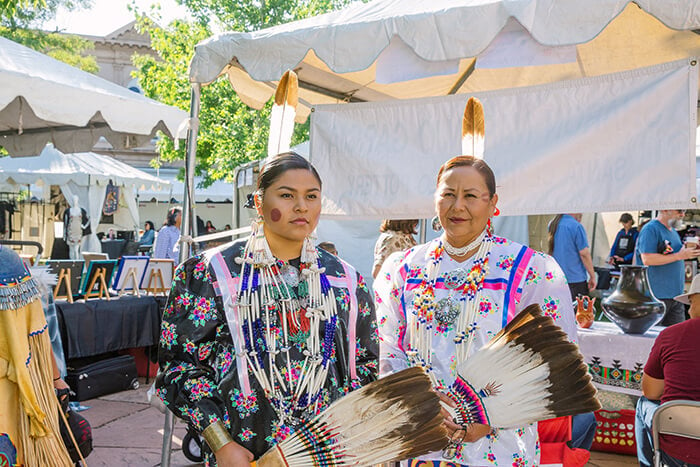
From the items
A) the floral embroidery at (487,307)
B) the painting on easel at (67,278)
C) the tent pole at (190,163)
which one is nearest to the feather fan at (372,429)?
the floral embroidery at (487,307)

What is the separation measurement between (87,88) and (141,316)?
92.3 inches

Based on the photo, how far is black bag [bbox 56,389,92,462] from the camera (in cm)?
333

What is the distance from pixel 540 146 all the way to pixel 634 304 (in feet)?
4.40

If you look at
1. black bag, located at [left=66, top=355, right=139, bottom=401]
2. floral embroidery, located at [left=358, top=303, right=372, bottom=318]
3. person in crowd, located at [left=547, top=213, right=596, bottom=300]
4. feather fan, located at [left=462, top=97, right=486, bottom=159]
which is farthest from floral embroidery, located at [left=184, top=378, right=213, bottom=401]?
person in crowd, located at [left=547, top=213, right=596, bottom=300]

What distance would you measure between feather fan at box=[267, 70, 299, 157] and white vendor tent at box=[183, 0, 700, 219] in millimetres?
942

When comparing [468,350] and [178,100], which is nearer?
[468,350]

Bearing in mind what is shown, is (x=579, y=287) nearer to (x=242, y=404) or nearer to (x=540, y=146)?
(x=540, y=146)

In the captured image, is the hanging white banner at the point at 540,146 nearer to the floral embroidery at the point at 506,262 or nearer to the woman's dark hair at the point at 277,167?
the floral embroidery at the point at 506,262

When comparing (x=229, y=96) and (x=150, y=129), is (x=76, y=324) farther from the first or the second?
(x=229, y=96)

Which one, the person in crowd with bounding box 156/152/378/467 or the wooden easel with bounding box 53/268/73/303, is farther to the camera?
the wooden easel with bounding box 53/268/73/303

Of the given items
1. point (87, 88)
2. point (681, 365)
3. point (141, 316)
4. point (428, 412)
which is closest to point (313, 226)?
point (428, 412)

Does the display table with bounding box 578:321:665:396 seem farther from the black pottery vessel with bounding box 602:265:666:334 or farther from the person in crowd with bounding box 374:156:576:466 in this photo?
the person in crowd with bounding box 374:156:576:466

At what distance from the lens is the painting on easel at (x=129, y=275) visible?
6.66 meters

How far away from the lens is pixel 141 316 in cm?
655
